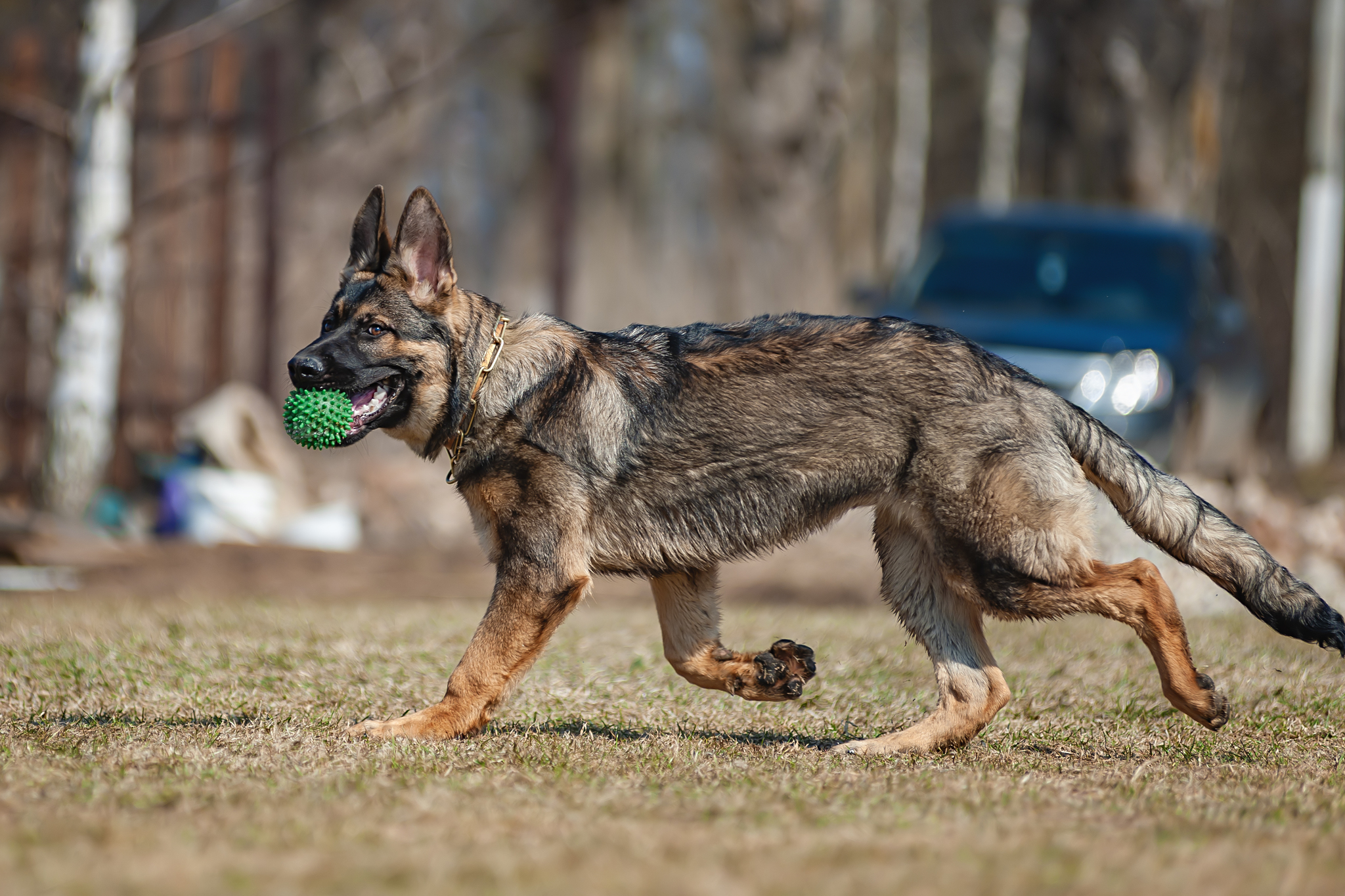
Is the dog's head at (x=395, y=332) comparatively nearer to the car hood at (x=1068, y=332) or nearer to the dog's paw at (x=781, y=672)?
the dog's paw at (x=781, y=672)

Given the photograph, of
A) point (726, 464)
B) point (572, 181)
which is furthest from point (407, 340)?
point (572, 181)

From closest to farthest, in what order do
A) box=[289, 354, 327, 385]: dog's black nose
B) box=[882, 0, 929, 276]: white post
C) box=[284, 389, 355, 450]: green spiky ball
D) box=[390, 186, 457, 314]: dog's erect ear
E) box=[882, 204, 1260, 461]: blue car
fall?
1. box=[289, 354, 327, 385]: dog's black nose
2. box=[284, 389, 355, 450]: green spiky ball
3. box=[390, 186, 457, 314]: dog's erect ear
4. box=[882, 204, 1260, 461]: blue car
5. box=[882, 0, 929, 276]: white post

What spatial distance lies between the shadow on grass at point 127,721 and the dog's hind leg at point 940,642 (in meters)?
2.08

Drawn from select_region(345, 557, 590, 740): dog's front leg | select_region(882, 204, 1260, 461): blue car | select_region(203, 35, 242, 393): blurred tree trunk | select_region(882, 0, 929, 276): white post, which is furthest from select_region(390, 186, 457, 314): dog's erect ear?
select_region(882, 0, 929, 276): white post

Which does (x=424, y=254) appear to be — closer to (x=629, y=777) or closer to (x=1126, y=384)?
(x=629, y=777)

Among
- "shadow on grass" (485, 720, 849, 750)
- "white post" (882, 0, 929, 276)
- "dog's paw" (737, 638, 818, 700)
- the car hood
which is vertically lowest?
"shadow on grass" (485, 720, 849, 750)

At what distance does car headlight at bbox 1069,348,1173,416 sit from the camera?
31.8 feet

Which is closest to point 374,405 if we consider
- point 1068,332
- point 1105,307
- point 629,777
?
point 629,777

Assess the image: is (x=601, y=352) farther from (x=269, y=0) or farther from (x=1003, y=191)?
(x=1003, y=191)

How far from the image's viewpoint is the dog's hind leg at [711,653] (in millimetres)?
4965

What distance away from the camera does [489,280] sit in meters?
18.0

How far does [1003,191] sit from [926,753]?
2345 centimetres

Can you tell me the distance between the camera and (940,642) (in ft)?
15.7

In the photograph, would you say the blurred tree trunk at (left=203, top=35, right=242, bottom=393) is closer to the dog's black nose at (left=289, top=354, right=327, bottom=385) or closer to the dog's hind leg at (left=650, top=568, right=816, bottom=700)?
the dog's black nose at (left=289, top=354, right=327, bottom=385)
